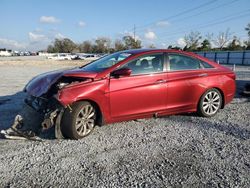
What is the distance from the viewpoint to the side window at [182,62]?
5613 mm

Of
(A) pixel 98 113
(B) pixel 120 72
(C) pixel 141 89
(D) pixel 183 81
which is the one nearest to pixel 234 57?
(D) pixel 183 81

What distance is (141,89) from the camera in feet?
16.7

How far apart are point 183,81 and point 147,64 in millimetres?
897

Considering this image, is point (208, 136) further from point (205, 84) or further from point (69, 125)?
point (69, 125)

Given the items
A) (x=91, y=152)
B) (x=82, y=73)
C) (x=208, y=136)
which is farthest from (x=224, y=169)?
(x=82, y=73)

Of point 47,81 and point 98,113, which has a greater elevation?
point 47,81

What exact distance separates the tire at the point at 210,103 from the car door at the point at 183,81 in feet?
0.59

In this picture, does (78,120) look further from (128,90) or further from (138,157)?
(138,157)

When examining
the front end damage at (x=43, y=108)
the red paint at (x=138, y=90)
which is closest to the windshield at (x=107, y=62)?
the red paint at (x=138, y=90)

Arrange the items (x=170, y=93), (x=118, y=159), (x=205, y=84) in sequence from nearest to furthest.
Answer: (x=118, y=159), (x=170, y=93), (x=205, y=84)

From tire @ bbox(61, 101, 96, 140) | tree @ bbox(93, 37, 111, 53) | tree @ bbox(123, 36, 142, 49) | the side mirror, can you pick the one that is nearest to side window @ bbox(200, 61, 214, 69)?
the side mirror

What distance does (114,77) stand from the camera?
16.1ft

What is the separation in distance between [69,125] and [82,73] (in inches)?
38.8

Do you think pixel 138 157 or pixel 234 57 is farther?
pixel 234 57
